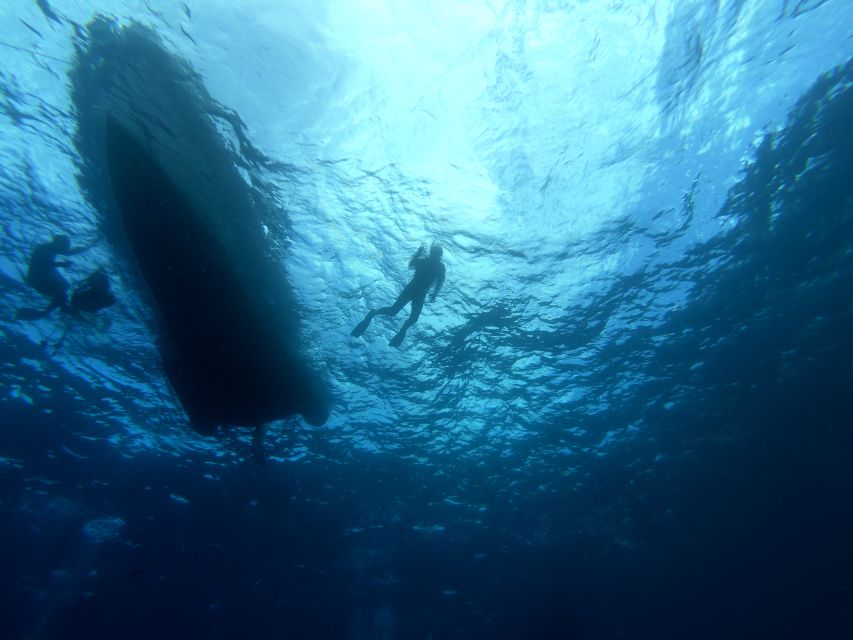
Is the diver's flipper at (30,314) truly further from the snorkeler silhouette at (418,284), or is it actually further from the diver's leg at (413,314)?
the diver's leg at (413,314)

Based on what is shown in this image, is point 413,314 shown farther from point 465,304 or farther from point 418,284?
point 465,304

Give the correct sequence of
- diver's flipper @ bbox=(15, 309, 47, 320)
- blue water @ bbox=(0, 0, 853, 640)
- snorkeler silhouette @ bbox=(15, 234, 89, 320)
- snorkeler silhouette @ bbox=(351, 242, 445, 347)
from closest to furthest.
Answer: blue water @ bbox=(0, 0, 853, 640), snorkeler silhouette @ bbox=(351, 242, 445, 347), snorkeler silhouette @ bbox=(15, 234, 89, 320), diver's flipper @ bbox=(15, 309, 47, 320)

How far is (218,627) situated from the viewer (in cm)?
3462

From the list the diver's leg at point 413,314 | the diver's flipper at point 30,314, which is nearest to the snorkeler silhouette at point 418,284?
the diver's leg at point 413,314

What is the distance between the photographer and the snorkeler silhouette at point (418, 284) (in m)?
10.4

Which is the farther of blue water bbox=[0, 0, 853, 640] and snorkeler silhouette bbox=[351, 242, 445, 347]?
snorkeler silhouette bbox=[351, 242, 445, 347]

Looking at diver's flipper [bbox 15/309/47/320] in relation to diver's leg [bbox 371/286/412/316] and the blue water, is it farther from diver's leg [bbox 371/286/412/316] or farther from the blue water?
Result: diver's leg [bbox 371/286/412/316]

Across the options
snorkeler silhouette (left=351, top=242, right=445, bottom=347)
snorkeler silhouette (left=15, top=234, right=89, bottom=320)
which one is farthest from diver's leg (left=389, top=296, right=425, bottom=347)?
snorkeler silhouette (left=15, top=234, right=89, bottom=320)

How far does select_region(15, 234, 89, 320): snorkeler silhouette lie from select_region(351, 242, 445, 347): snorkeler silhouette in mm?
7966

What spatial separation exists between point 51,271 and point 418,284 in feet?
32.9

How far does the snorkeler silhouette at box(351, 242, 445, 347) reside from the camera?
10.4 metres

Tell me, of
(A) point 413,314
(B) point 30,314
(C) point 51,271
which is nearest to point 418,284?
(A) point 413,314

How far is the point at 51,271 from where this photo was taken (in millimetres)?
11602

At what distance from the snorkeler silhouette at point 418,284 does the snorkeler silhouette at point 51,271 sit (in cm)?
797
